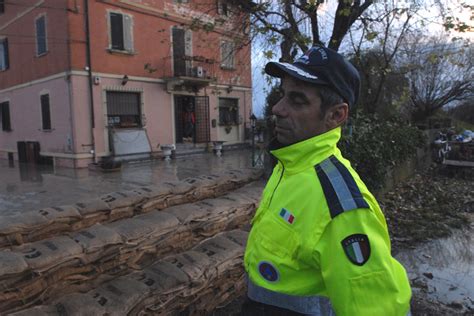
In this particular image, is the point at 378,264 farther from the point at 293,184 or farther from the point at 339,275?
the point at 293,184

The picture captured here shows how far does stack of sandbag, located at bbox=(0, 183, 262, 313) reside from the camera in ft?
7.88

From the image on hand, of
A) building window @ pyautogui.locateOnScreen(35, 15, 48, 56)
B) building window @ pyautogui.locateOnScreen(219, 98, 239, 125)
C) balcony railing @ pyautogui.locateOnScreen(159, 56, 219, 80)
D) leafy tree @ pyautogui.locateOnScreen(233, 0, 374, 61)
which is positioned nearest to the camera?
leafy tree @ pyautogui.locateOnScreen(233, 0, 374, 61)

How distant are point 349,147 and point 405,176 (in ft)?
12.5

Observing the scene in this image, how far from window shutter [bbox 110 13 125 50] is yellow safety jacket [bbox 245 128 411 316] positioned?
46.1ft

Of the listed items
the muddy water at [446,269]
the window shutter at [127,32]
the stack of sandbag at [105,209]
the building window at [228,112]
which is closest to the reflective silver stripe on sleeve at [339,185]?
the stack of sandbag at [105,209]

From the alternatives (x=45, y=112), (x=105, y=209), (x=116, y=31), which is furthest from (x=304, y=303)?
(x=45, y=112)

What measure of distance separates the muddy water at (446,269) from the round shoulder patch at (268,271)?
3151 mm

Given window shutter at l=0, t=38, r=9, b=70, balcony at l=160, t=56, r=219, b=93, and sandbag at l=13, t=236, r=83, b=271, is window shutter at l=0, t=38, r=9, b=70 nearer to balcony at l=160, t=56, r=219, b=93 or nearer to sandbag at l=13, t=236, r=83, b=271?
balcony at l=160, t=56, r=219, b=93

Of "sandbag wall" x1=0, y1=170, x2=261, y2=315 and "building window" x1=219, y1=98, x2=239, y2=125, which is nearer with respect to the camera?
"sandbag wall" x1=0, y1=170, x2=261, y2=315

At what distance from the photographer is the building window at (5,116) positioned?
1711 cm

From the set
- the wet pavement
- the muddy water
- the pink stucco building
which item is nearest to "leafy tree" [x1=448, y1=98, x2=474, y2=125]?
the pink stucco building

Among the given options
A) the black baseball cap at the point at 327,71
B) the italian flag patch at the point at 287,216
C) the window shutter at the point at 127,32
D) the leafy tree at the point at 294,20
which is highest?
the window shutter at the point at 127,32

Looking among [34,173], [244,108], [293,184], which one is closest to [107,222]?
[293,184]

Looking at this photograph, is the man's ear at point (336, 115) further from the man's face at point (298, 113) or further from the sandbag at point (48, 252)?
the sandbag at point (48, 252)
